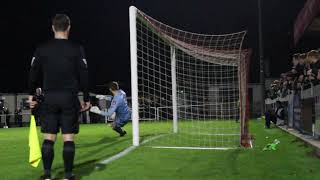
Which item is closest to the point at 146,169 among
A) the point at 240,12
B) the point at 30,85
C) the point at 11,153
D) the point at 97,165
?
the point at 97,165

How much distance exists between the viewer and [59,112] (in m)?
5.54

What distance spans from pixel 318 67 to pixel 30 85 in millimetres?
6707

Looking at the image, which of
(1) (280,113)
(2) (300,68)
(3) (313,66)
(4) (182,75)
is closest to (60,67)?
(3) (313,66)

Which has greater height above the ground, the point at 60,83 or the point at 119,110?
the point at 60,83

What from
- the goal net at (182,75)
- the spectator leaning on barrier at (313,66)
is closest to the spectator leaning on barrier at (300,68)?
the spectator leaning on barrier at (313,66)

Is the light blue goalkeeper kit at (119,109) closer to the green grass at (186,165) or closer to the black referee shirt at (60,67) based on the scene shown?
the green grass at (186,165)

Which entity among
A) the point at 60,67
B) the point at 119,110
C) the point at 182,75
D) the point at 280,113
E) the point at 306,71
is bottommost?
the point at 280,113

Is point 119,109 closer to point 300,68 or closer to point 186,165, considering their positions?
point 300,68

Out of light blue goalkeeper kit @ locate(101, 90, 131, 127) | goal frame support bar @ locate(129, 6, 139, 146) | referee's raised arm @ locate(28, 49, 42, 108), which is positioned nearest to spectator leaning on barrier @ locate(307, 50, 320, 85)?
goal frame support bar @ locate(129, 6, 139, 146)

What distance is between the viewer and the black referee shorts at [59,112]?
5.46 meters

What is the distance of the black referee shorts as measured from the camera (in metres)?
5.46

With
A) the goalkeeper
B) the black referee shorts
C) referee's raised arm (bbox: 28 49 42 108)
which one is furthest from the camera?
the goalkeeper

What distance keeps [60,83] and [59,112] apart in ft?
1.08

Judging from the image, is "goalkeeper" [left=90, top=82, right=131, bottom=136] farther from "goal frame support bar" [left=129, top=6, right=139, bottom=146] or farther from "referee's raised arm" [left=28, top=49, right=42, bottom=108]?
"referee's raised arm" [left=28, top=49, right=42, bottom=108]
